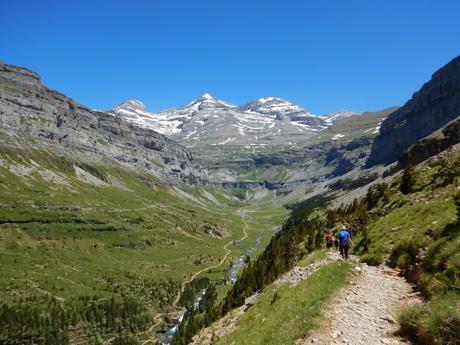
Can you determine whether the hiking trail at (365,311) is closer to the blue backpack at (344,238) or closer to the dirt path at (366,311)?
the dirt path at (366,311)

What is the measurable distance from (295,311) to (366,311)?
4576 mm

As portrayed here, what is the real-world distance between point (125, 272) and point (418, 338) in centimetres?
18642

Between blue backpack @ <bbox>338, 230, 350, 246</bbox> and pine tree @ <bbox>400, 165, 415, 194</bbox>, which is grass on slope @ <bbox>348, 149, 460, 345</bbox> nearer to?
blue backpack @ <bbox>338, 230, 350, 246</bbox>

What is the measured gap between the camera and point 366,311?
20844mm

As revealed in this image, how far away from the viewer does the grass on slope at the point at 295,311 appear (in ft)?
68.2

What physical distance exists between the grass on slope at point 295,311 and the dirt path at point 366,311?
812 mm

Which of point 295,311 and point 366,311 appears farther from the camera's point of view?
point 295,311

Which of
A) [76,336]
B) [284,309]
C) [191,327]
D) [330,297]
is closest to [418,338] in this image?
[330,297]

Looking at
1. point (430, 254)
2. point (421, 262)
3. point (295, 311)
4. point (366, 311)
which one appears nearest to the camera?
point (366, 311)

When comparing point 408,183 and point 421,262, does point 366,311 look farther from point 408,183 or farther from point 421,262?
point 408,183

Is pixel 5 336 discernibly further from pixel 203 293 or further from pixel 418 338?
pixel 418 338

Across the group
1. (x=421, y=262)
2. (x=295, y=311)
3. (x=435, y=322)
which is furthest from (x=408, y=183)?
(x=435, y=322)

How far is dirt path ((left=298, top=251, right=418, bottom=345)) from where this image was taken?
18.2 meters

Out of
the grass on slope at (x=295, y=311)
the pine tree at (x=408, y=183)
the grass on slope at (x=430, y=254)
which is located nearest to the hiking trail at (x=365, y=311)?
the grass on slope at (x=295, y=311)
